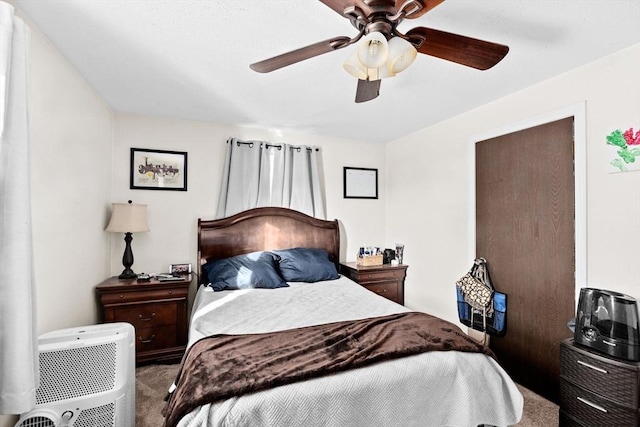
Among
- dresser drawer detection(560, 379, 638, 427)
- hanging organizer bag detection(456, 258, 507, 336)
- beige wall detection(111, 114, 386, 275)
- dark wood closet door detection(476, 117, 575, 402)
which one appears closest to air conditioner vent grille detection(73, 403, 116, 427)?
beige wall detection(111, 114, 386, 275)

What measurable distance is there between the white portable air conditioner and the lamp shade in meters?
1.12

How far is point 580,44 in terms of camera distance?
1.89 metres

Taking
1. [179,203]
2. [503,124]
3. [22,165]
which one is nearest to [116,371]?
[22,165]

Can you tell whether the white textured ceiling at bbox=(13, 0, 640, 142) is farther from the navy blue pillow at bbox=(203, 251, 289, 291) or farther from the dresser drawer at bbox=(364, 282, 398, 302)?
the dresser drawer at bbox=(364, 282, 398, 302)

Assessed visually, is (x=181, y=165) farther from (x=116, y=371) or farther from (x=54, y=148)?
(x=116, y=371)

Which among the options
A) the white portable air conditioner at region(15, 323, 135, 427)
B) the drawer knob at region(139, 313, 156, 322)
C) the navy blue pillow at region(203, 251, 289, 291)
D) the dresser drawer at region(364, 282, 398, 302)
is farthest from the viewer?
the dresser drawer at region(364, 282, 398, 302)

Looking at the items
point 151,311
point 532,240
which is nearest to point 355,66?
point 532,240

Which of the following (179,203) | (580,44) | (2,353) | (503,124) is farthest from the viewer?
(179,203)

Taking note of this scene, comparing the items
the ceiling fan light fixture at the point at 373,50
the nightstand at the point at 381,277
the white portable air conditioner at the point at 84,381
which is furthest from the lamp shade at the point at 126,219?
the ceiling fan light fixture at the point at 373,50

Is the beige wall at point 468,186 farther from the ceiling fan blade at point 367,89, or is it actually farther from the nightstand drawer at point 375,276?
the ceiling fan blade at point 367,89

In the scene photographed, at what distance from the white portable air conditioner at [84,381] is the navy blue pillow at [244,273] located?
1.06 meters

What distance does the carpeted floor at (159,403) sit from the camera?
204cm

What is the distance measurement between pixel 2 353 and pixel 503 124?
11.5 ft

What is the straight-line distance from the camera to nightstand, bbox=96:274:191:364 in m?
2.64
